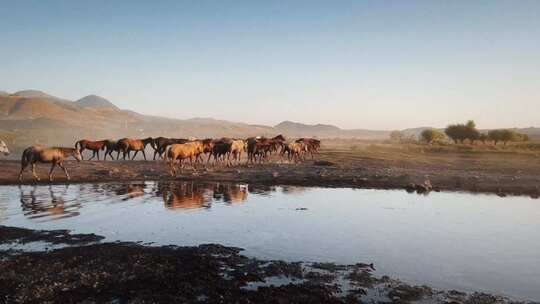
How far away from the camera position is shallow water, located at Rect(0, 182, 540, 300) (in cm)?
1035

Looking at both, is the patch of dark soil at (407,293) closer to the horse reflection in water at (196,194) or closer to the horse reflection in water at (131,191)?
the horse reflection in water at (196,194)

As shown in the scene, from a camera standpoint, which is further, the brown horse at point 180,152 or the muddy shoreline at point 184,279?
the brown horse at point 180,152

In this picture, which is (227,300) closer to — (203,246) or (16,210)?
(203,246)

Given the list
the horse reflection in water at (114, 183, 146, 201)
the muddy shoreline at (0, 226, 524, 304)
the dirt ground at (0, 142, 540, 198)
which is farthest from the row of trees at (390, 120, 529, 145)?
the muddy shoreline at (0, 226, 524, 304)

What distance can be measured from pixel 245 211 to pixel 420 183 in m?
12.4

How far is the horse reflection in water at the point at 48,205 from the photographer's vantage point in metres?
15.0

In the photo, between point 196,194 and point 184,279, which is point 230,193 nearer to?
point 196,194

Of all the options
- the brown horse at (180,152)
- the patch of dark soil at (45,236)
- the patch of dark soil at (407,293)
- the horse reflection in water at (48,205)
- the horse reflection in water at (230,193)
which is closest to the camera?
the patch of dark soil at (407,293)

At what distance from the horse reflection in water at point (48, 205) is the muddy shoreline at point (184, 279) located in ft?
13.7

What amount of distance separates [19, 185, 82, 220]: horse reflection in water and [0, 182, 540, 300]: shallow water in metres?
0.04

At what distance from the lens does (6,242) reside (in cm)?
1134

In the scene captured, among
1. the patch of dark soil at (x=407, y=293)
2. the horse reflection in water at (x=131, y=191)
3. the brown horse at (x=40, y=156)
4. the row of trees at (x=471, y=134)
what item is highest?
the row of trees at (x=471, y=134)

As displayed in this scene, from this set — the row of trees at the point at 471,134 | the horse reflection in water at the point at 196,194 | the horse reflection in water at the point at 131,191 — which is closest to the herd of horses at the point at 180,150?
the horse reflection in water at the point at 131,191

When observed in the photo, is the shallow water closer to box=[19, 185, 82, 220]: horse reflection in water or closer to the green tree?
box=[19, 185, 82, 220]: horse reflection in water
